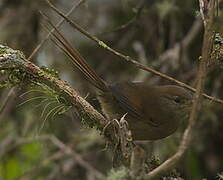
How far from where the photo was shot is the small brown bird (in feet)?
12.3

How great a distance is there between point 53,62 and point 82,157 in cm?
118

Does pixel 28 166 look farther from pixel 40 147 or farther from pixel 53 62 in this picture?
pixel 53 62

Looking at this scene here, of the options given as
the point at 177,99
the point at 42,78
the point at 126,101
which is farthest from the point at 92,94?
the point at 42,78

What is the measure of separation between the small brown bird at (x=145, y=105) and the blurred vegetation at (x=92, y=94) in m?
0.38

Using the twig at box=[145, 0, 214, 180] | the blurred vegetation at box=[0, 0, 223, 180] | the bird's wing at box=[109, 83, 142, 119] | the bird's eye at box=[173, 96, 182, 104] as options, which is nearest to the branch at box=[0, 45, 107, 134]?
the twig at box=[145, 0, 214, 180]

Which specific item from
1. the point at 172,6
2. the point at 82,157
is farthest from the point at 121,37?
the point at 82,157

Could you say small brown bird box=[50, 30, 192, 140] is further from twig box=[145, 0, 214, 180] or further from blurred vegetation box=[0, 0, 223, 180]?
twig box=[145, 0, 214, 180]

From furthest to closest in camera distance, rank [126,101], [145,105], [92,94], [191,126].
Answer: [92,94], [145,105], [126,101], [191,126]

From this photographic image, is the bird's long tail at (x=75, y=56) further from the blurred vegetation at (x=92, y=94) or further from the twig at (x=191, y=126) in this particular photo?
the twig at (x=191, y=126)

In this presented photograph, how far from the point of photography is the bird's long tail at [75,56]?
2912mm

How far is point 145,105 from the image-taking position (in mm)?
3969

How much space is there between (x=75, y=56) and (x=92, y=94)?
1.31 m

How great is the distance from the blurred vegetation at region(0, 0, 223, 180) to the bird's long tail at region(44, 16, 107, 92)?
670mm

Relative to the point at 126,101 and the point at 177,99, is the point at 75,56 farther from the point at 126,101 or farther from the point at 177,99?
the point at 177,99
